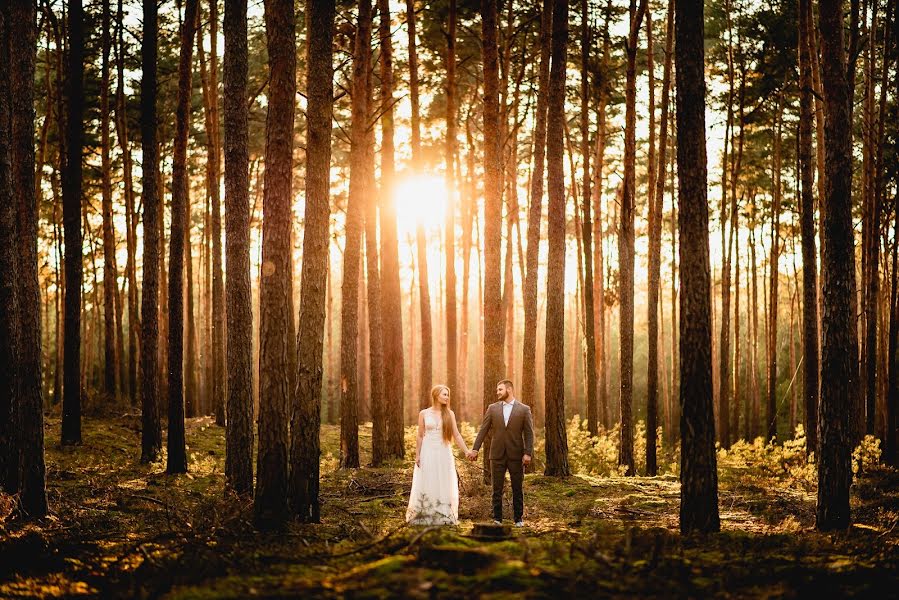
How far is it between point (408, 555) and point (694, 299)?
12.3 feet

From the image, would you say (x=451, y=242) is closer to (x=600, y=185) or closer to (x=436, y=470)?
(x=600, y=185)

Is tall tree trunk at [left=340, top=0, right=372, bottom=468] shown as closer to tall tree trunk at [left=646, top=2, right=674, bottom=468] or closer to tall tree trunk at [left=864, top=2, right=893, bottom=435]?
tall tree trunk at [left=646, top=2, right=674, bottom=468]

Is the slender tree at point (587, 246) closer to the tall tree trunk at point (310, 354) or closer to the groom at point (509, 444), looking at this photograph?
the groom at point (509, 444)

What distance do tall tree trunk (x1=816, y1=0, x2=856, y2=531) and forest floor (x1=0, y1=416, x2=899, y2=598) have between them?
0.59 m

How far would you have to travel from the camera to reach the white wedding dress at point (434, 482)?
28.8 ft

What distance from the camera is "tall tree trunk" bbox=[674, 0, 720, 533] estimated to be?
23.5 feet

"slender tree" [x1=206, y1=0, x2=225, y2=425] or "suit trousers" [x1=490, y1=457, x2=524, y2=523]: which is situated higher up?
"slender tree" [x1=206, y1=0, x2=225, y2=425]

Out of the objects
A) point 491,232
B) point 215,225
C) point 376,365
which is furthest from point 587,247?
point 215,225

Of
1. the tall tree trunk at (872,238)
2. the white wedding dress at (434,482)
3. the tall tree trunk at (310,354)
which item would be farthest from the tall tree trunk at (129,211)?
the tall tree trunk at (872,238)

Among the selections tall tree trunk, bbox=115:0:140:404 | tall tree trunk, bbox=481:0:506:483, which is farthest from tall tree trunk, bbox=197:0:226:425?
tall tree trunk, bbox=481:0:506:483

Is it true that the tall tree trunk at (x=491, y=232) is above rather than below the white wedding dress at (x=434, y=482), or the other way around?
above

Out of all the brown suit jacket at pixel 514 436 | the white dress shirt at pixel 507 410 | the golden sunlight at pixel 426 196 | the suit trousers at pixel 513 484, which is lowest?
the suit trousers at pixel 513 484

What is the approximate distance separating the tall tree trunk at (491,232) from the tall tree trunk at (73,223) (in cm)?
791

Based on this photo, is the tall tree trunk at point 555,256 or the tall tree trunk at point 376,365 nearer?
Answer: the tall tree trunk at point 555,256
